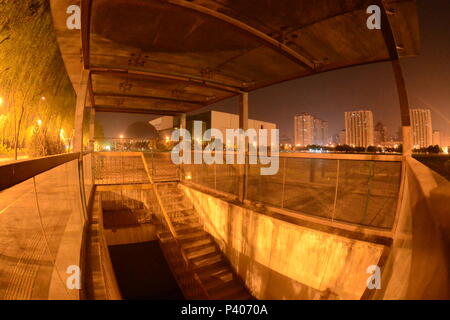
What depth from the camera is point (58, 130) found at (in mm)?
26156

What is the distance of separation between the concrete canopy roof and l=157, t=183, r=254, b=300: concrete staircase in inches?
187

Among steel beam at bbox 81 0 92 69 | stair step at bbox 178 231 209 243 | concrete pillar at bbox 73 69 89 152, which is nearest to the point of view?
steel beam at bbox 81 0 92 69

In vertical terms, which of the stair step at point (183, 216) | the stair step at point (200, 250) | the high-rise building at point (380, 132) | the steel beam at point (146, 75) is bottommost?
the stair step at point (200, 250)

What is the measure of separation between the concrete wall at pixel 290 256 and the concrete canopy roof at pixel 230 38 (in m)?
3.45

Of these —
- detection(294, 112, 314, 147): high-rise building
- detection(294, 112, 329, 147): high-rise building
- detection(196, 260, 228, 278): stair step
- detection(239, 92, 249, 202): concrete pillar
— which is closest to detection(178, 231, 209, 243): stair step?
detection(196, 260, 228, 278): stair step

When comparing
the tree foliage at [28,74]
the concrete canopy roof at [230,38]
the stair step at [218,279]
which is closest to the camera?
the concrete canopy roof at [230,38]

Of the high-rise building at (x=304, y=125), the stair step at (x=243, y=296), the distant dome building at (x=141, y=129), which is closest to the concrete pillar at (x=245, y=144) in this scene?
the stair step at (x=243, y=296)

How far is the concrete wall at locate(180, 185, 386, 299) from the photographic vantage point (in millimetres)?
3553

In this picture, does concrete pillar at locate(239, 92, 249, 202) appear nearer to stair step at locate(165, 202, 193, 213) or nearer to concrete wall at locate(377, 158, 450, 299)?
stair step at locate(165, 202, 193, 213)

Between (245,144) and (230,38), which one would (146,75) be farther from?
(245,144)

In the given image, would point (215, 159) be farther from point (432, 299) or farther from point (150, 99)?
point (432, 299)

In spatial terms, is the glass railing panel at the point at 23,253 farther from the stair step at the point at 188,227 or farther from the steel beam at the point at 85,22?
the stair step at the point at 188,227

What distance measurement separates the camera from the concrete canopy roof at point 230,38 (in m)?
2.94
